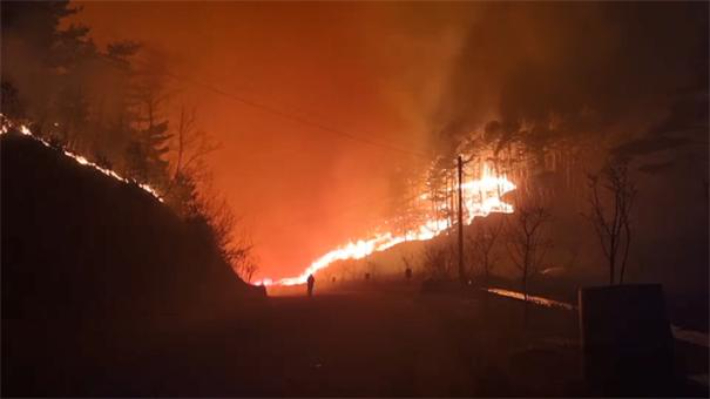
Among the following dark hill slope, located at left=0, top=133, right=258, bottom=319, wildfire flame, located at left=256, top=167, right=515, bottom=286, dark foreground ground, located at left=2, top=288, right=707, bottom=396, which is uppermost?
wildfire flame, located at left=256, top=167, right=515, bottom=286

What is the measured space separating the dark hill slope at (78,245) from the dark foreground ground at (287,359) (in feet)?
3.20

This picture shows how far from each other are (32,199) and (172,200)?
24.2 meters

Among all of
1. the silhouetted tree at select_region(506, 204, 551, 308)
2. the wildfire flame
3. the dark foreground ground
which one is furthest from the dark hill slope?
the wildfire flame

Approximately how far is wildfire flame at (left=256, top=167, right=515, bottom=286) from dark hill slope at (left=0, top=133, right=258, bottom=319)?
2253 inches

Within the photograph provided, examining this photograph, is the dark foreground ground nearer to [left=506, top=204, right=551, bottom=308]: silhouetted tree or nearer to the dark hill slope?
the dark hill slope

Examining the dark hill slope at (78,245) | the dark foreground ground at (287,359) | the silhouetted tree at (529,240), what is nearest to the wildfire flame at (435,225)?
the silhouetted tree at (529,240)

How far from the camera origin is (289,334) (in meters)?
19.4

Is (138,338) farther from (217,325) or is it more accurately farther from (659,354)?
(659,354)

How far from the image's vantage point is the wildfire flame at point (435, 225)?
301ft

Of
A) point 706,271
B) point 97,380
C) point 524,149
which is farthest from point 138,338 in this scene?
point 524,149

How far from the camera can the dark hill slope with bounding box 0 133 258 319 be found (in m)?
16.0

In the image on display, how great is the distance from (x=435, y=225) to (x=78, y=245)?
86.6 m

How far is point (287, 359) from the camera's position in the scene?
47.1 feet

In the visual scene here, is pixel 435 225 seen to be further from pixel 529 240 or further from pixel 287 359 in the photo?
pixel 287 359
